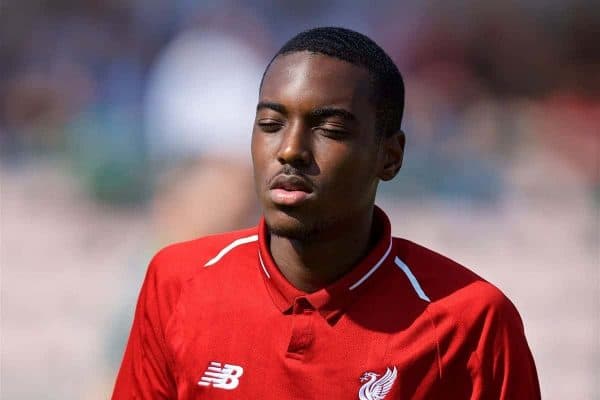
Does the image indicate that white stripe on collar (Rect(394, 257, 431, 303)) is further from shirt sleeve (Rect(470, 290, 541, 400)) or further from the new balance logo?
the new balance logo

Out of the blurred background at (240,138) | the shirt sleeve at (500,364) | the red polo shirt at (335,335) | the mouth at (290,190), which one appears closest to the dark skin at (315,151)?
the mouth at (290,190)

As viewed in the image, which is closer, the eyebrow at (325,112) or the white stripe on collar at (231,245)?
the eyebrow at (325,112)

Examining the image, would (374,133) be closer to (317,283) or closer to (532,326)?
(317,283)

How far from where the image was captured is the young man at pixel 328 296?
1939 millimetres

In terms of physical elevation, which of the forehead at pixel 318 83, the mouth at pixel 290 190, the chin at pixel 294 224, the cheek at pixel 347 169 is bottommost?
the chin at pixel 294 224

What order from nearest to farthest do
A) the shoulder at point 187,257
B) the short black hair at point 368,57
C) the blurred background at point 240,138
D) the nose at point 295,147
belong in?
1. the nose at point 295,147
2. the short black hair at point 368,57
3. the shoulder at point 187,257
4. the blurred background at point 240,138

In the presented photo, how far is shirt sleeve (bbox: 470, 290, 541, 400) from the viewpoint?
1.97m

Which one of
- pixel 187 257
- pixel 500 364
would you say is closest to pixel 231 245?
pixel 187 257

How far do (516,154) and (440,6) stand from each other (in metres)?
0.85

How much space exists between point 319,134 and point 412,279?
384 mm

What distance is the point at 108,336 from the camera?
4559 millimetres

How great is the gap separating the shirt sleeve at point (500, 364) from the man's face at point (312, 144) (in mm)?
360

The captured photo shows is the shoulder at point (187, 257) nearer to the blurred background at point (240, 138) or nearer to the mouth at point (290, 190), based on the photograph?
the mouth at point (290, 190)

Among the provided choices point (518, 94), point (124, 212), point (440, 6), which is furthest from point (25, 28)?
point (518, 94)
